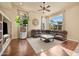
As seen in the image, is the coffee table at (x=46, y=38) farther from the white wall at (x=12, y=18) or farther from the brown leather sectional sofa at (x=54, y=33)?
the white wall at (x=12, y=18)

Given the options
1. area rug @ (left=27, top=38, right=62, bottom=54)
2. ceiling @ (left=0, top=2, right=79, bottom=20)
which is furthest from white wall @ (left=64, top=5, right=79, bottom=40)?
area rug @ (left=27, top=38, right=62, bottom=54)

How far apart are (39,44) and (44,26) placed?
A: 1.09 feet

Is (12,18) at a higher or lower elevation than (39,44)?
higher

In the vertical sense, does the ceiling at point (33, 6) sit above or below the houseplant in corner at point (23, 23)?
above

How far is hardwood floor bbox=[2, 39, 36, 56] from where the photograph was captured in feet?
8.15

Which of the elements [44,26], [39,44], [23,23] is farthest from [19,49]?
[44,26]

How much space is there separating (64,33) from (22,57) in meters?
0.86

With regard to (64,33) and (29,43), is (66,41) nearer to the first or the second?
(64,33)

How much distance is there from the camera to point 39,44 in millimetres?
2533

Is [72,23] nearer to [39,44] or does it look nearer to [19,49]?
[39,44]

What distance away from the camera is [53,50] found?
2512mm

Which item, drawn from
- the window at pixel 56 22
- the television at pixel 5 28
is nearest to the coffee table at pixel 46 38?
the window at pixel 56 22

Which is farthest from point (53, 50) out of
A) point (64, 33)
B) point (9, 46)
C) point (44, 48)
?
point (9, 46)

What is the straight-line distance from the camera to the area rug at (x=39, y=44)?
251 centimetres
